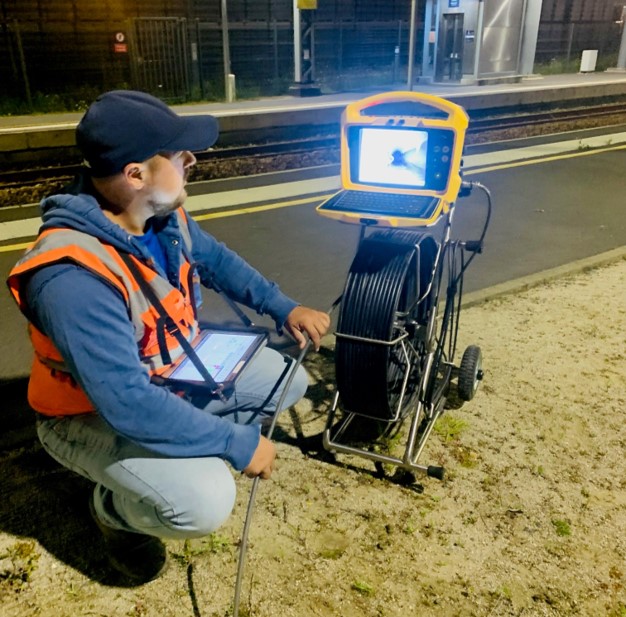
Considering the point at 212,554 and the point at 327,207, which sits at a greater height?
the point at 327,207

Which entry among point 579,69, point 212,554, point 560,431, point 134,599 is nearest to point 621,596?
point 560,431

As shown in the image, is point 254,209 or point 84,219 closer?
point 84,219

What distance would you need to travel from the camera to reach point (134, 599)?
7.81ft

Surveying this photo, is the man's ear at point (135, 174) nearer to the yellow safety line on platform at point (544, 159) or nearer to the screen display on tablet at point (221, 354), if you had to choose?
the screen display on tablet at point (221, 354)

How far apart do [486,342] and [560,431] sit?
1040 millimetres

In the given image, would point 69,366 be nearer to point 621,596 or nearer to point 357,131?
point 357,131

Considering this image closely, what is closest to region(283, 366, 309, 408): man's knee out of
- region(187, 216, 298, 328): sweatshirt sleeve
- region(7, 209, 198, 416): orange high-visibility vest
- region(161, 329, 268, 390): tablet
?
region(187, 216, 298, 328): sweatshirt sleeve

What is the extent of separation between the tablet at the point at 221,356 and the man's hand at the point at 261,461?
24 centimetres

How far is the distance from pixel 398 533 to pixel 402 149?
5.49 ft

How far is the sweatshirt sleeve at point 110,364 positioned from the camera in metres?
1.88

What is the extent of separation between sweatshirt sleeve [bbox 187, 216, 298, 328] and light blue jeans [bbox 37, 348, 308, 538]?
0.79 meters

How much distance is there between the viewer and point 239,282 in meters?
2.92

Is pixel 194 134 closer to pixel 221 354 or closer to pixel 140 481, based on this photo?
pixel 221 354

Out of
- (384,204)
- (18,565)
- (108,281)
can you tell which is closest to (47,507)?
(18,565)
